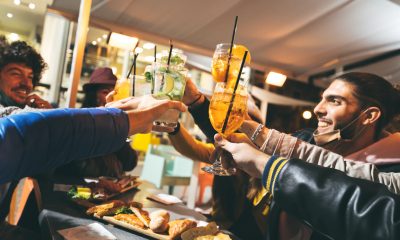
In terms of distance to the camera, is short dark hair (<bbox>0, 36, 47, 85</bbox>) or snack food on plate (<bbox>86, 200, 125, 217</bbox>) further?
short dark hair (<bbox>0, 36, 47, 85</bbox>)

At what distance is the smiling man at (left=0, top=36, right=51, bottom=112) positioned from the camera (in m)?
2.45

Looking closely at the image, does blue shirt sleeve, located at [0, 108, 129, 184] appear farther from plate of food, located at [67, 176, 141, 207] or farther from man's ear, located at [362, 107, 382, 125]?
man's ear, located at [362, 107, 382, 125]

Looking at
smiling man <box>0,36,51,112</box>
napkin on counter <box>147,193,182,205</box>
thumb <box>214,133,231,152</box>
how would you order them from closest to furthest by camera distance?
1. thumb <box>214,133,231,152</box>
2. napkin on counter <box>147,193,182,205</box>
3. smiling man <box>0,36,51,112</box>

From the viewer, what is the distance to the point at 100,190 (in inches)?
77.8

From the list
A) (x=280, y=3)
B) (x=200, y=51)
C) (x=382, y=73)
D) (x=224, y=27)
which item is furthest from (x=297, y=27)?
(x=382, y=73)

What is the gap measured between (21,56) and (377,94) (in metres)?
2.65

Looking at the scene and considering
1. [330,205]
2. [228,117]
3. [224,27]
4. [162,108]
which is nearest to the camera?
[330,205]

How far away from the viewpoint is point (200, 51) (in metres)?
5.16

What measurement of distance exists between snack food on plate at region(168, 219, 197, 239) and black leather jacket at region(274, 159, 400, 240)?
568 millimetres

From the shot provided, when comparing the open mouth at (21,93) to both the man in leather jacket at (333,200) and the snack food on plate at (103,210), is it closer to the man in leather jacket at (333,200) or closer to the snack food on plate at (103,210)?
the snack food on plate at (103,210)

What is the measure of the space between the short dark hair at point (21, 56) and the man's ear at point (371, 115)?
259 cm

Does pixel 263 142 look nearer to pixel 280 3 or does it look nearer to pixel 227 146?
pixel 227 146

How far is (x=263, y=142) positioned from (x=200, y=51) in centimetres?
393

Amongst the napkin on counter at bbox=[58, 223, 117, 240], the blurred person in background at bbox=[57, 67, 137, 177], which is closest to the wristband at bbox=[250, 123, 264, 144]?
the napkin on counter at bbox=[58, 223, 117, 240]
